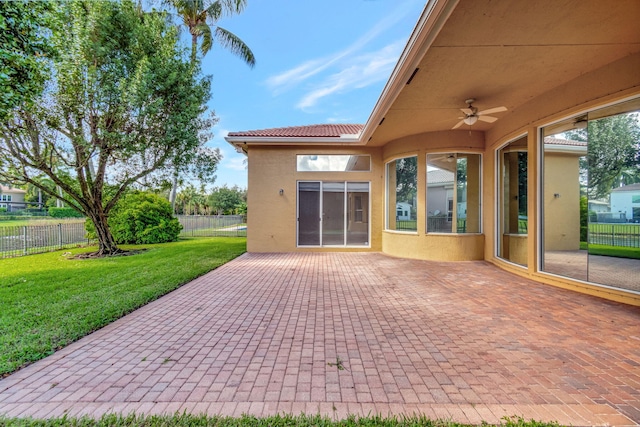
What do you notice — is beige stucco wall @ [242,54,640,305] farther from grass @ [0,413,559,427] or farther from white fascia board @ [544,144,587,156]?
grass @ [0,413,559,427]

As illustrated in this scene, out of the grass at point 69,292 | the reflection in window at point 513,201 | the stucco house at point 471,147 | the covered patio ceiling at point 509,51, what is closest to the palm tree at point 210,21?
the grass at point 69,292

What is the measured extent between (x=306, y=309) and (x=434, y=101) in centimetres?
496

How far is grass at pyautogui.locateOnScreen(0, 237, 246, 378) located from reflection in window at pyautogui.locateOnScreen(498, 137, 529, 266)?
7.61 meters

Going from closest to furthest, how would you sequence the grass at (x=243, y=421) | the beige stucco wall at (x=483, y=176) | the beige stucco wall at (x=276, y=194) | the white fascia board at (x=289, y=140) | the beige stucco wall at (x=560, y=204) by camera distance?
the grass at (x=243, y=421) → the beige stucco wall at (x=483, y=176) → the beige stucco wall at (x=560, y=204) → the white fascia board at (x=289, y=140) → the beige stucco wall at (x=276, y=194)

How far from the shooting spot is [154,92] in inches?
336

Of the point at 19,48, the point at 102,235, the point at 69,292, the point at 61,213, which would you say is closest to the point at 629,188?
the point at 19,48

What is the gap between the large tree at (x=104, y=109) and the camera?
24.7ft

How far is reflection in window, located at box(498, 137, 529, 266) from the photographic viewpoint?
624 cm

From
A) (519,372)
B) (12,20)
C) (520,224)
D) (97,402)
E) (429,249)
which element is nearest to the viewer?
(97,402)

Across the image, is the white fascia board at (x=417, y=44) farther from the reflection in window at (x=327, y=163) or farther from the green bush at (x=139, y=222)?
the green bush at (x=139, y=222)

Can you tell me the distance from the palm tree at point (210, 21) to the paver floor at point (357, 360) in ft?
40.6

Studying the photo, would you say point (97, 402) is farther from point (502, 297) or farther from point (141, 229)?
point (141, 229)

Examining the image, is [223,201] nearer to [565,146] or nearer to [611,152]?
[565,146]

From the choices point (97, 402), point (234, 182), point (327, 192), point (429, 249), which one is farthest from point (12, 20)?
point (234, 182)
